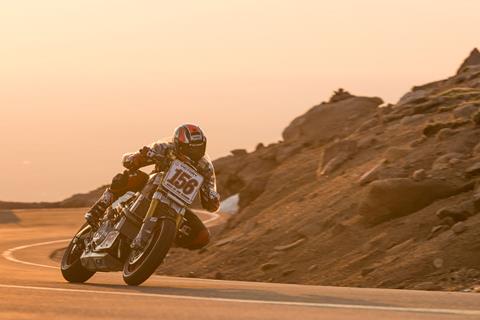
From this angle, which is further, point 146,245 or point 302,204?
point 302,204

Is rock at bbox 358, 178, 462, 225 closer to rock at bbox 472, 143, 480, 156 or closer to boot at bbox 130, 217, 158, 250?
rock at bbox 472, 143, 480, 156

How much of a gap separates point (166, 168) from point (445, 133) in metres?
17.7

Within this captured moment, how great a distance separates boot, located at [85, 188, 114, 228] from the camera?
605 inches

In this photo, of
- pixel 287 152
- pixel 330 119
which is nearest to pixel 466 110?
pixel 287 152

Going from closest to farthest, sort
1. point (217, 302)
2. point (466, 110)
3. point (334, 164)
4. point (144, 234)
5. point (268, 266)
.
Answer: point (217, 302) < point (144, 234) < point (268, 266) < point (466, 110) < point (334, 164)

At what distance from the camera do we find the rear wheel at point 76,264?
15398 millimetres

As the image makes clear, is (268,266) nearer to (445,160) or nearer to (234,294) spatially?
(445,160)

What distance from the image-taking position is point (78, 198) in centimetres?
6284

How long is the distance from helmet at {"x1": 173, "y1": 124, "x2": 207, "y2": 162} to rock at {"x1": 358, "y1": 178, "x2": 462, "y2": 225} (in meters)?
12.4

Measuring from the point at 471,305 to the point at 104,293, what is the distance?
3.81 metres

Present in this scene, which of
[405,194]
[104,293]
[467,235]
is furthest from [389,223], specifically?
[104,293]

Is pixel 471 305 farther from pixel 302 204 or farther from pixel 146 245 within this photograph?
pixel 302 204

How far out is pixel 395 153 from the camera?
102 ft

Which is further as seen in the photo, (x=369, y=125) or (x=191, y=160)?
(x=369, y=125)
